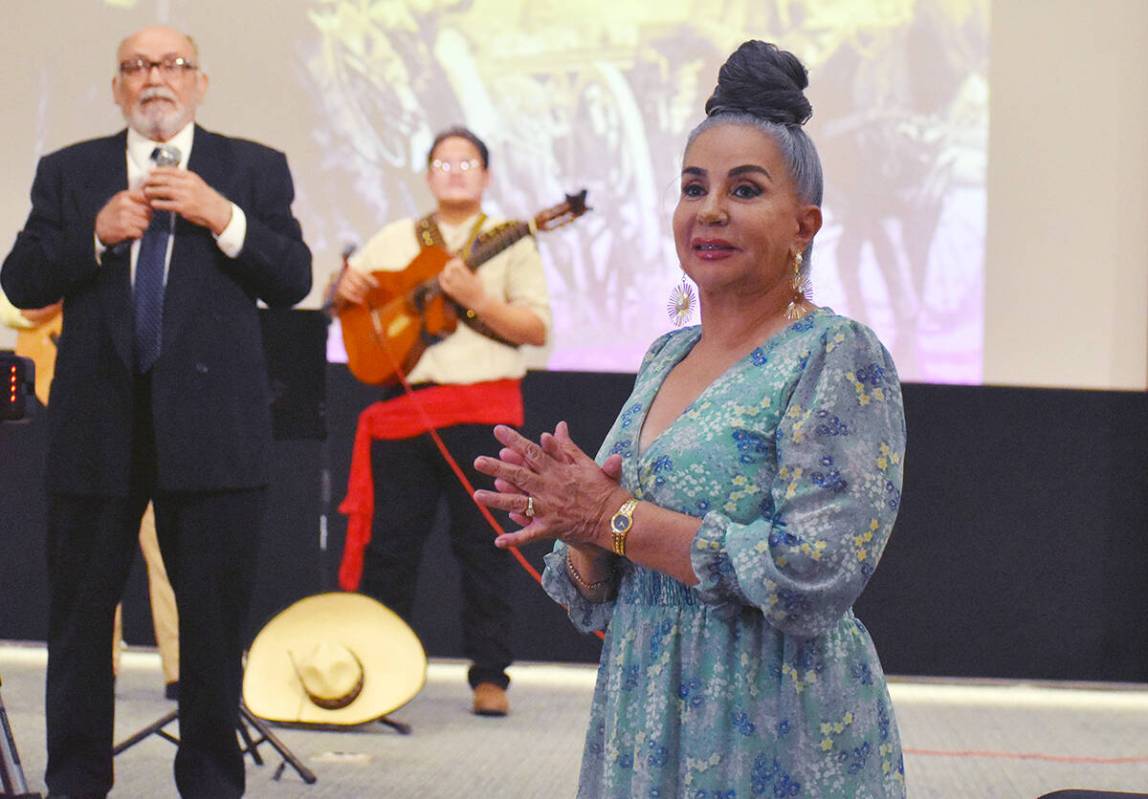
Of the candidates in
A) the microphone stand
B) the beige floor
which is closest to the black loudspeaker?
the beige floor

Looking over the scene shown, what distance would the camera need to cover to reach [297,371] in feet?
12.6

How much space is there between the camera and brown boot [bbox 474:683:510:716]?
171 inches

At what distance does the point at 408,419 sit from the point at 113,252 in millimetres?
1577

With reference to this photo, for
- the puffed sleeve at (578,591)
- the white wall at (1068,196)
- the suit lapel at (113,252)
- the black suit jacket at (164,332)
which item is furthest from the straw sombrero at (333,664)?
the puffed sleeve at (578,591)

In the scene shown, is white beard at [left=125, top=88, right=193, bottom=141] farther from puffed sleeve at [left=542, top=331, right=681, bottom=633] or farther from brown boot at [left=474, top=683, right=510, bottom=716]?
brown boot at [left=474, top=683, right=510, bottom=716]

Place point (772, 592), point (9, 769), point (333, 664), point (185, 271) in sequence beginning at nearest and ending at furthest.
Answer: point (772, 592) → point (9, 769) → point (185, 271) → point (333, 664)

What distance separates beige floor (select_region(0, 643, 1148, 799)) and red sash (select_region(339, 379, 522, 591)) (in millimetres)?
525

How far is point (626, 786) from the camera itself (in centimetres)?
149

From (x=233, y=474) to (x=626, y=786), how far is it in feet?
4.94

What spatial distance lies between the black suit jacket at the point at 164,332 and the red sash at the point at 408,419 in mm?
1337

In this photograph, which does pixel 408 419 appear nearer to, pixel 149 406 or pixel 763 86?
pixel 149 406

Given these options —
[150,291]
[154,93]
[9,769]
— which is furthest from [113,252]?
[9,769]

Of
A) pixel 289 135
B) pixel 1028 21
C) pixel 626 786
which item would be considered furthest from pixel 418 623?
pixel 626 786

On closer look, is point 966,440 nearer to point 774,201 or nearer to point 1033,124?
point 1033,124
